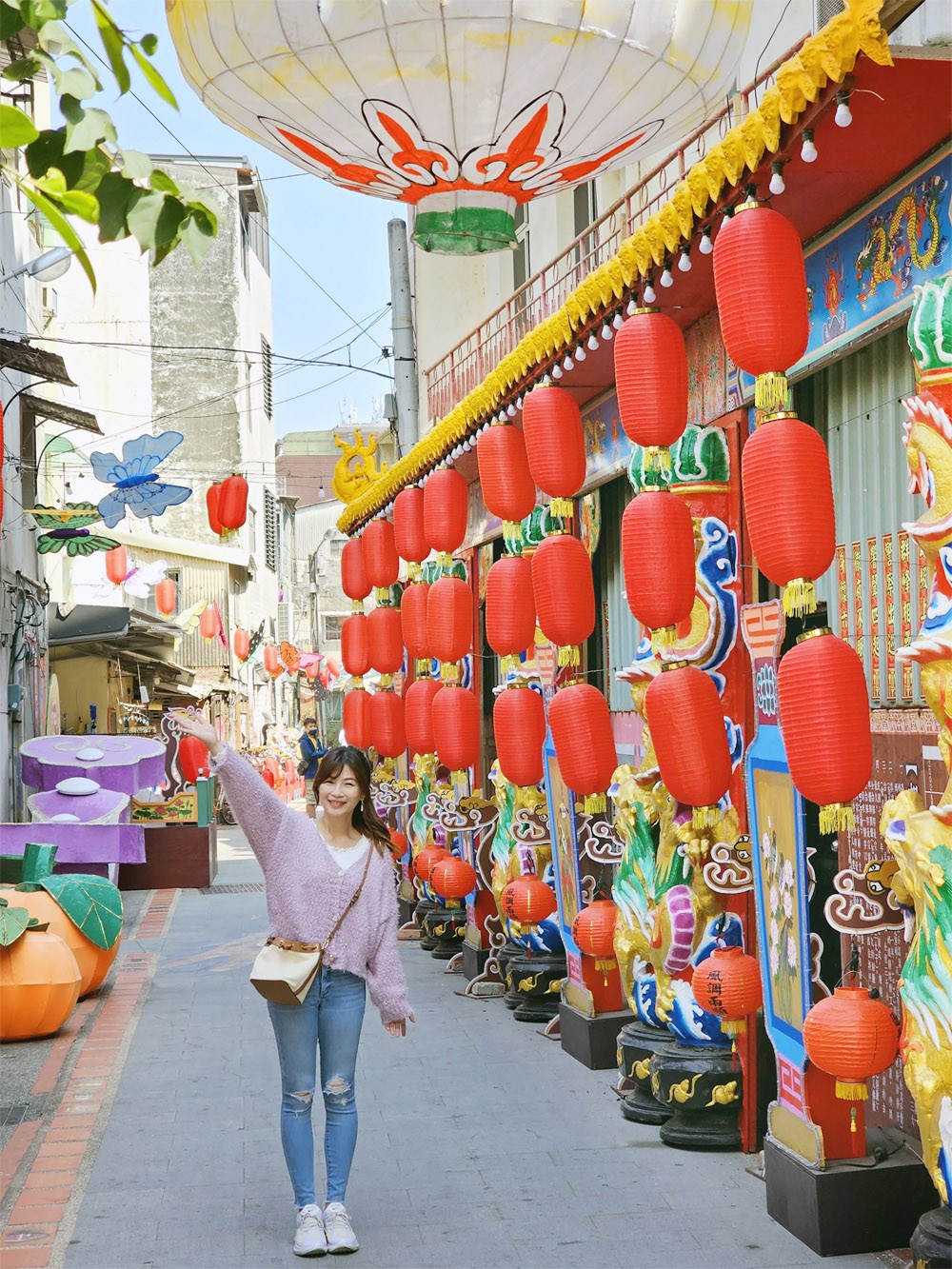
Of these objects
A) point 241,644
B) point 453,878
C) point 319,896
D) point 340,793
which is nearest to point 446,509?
point 453,878

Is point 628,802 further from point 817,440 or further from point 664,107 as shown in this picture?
point 664,107

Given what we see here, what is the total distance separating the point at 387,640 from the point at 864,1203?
996cm

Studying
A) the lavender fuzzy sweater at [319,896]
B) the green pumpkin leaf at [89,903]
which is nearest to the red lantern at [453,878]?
the green pumpkin leaf at [89,903]

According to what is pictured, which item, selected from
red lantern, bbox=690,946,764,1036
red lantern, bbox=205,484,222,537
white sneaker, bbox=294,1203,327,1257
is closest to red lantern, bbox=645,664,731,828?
red lantern, bbox=690,946,764,1036

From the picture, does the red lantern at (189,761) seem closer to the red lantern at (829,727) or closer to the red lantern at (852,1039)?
the red lantern at (852,1039)

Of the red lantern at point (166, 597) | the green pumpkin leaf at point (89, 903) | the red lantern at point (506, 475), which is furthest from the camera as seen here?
the red lantern at point (166, 597)

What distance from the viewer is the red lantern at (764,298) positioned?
532 cm

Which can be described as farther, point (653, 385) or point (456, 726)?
point (456, 726)

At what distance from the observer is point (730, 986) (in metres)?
6.60

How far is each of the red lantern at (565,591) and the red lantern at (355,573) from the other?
728 centimetres

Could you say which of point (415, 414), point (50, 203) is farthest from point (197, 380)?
point (50, 203)

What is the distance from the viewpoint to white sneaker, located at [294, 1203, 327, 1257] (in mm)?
5598

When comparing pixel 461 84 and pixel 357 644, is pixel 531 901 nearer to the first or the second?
pixel 357 644

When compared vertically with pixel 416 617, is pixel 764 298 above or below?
above
